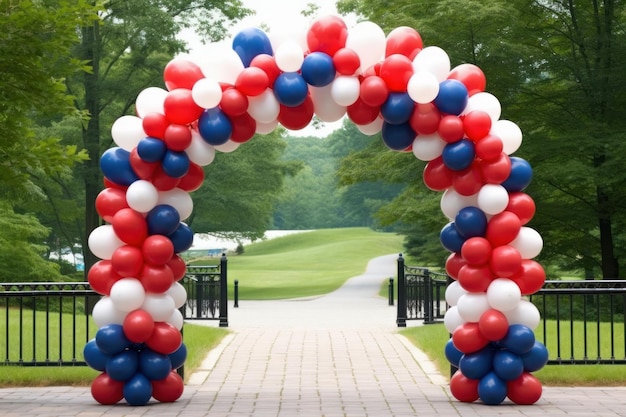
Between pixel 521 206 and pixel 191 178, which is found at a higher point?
pixel 191 178

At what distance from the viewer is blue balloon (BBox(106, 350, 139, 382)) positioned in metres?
10.1

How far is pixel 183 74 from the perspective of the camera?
10.4 metres

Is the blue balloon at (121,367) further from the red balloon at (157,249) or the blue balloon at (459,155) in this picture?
the blue balloon at (459,155)

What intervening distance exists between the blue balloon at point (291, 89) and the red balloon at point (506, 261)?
2.62 m

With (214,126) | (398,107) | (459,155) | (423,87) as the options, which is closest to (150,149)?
(214,126)

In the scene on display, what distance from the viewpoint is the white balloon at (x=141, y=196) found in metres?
10.2

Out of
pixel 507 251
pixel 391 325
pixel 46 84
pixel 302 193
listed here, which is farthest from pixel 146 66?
pixel 302 193

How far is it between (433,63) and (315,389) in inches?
157

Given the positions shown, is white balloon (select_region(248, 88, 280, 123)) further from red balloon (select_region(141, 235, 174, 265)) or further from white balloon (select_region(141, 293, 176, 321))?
white balloon (select_region(141, 293, 176, 321))

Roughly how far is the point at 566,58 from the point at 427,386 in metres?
13.1

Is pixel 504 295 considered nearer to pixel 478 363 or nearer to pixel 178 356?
pixel 478 363

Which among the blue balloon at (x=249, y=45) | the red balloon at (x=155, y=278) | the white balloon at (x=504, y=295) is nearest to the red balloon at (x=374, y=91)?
the blue balloon at (x=249, y=45)

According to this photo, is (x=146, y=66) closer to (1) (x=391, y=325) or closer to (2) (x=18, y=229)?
(2) (x=18, y=229)

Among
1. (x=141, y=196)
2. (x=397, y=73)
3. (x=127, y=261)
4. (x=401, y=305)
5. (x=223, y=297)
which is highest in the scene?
(x=397, y=73)
